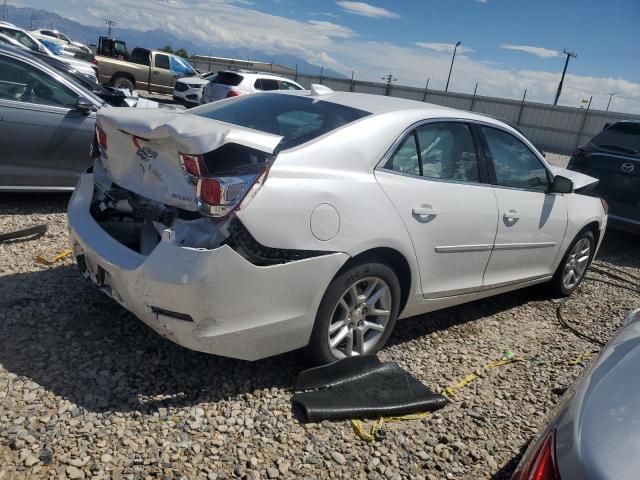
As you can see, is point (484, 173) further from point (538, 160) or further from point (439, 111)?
point (538, 160)

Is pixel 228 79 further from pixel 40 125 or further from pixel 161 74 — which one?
pixel 40 125

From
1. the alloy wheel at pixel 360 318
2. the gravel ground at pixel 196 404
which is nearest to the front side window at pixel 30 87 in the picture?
the gravel ground at pixel 196 404

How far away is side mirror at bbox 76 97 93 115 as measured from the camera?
5558 millimetres

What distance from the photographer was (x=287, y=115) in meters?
3.42

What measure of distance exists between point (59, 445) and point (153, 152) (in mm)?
1429

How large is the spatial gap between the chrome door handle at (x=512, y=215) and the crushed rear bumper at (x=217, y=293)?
5.42ft

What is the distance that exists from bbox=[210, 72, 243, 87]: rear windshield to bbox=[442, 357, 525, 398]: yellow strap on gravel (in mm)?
13777

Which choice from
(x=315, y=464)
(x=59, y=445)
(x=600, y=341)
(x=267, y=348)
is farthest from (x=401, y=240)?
(x=600, y=341)

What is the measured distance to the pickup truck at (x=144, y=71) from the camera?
64.5ft

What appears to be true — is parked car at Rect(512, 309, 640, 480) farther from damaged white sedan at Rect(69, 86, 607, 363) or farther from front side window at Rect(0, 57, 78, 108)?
front side window at Rect(0, 57, 78, 108)

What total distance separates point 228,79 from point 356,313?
47.5 feet

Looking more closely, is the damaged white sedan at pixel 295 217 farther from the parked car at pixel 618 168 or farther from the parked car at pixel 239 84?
the parked car at pixel 239 84

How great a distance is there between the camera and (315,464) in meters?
2.56

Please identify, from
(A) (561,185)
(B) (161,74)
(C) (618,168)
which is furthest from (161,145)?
(B) (161,74)
